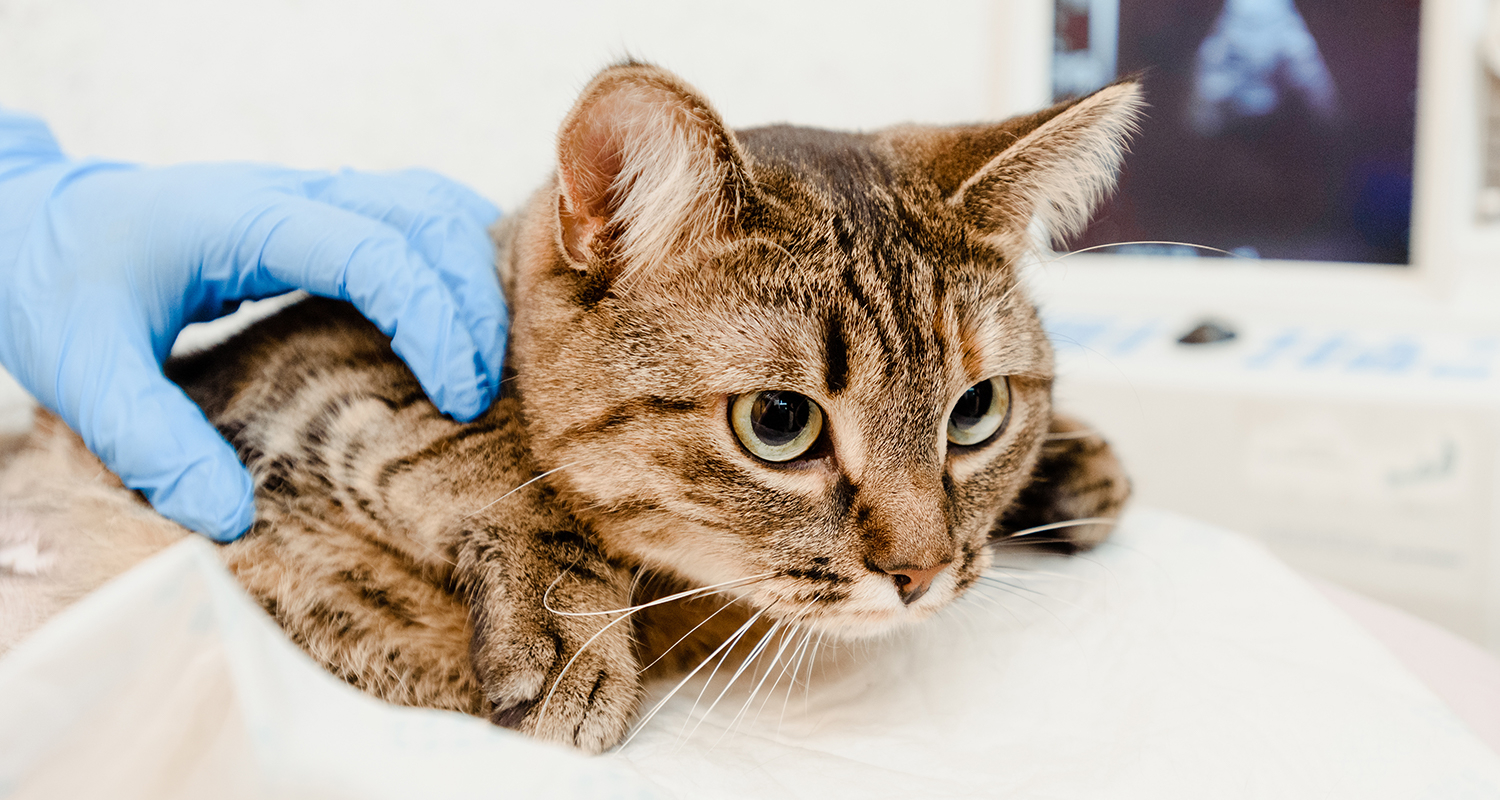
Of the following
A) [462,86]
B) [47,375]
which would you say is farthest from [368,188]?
[462,86]

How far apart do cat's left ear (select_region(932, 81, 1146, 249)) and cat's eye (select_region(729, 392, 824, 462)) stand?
0.25 m

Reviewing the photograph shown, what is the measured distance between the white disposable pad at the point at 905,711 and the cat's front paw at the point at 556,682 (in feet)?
0.12

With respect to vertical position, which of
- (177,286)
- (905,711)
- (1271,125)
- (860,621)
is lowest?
(905,711)

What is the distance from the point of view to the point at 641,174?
73 cm

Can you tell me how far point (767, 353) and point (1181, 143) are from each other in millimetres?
1468

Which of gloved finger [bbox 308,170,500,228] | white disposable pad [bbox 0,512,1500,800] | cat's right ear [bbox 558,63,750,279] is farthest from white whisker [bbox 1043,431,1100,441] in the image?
gloved finger [bbox 308,170,500,228]

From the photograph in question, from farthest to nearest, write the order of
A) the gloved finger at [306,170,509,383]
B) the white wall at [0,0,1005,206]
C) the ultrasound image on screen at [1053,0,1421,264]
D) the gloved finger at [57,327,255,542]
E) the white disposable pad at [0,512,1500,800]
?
1. the ultrasound image on screen at [1053,0,1421,264]
2. the white wall at [0,0,1005,206]
3. the gloved finger at [306,170,509,383]
4. the gloved finger at [57,327,255,542]
5. the white disposable pad at [0,512,1500,800]

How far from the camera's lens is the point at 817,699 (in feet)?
2.65

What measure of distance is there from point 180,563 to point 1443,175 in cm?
193

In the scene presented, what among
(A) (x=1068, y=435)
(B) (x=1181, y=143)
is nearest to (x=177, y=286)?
(A) (x=1068, y=435)

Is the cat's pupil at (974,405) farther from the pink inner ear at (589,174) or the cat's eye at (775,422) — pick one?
the pink inner ear at (589,174)

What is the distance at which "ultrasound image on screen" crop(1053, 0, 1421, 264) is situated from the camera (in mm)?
1633

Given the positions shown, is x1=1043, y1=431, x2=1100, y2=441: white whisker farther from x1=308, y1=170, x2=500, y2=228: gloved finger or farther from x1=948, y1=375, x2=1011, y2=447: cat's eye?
x1=308, y1=170, x2=500, y2=228: gloved finger

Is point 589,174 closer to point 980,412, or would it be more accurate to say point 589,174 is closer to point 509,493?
point 509,493
